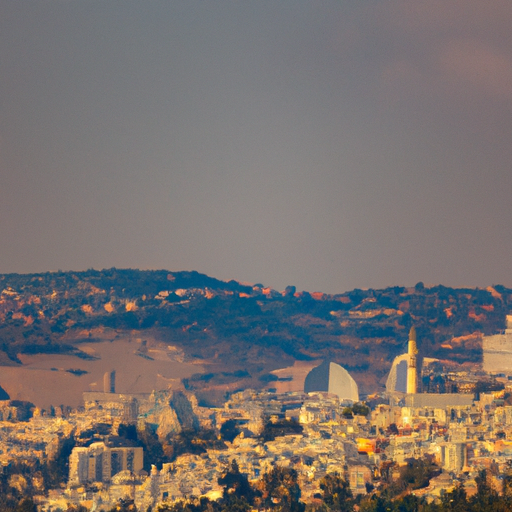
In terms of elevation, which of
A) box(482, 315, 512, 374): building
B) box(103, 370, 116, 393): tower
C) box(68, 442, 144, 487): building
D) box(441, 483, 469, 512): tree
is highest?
box(482, 315, 512, 374): building

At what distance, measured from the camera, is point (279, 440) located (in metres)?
56.7

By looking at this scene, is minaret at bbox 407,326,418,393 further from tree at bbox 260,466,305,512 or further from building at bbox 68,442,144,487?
tree at bbox 260,466,305,512

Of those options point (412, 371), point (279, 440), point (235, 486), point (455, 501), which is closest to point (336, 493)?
point (235, 486)

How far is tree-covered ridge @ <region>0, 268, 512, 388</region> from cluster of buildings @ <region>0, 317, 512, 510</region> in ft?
67.8

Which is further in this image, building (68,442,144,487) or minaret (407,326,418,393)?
minaret (407,326,418,393)

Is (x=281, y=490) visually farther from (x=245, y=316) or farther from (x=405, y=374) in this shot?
(x=245, y=316)

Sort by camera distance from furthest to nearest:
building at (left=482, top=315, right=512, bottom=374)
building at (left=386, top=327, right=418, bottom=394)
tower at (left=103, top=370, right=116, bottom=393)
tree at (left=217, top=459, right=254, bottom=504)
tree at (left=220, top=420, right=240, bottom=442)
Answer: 1. building at (left=482, top=315, right=512, bottom=374)
2. tower at (left=103, top=370, right=116, bottom=393)
3. building at (left=386, top=327, right=418, bottom=394)
4. tree at (left=220, top=420, right=240, bottom=442)
5. tree at (left=217, top=459, right=254, bottom=504)

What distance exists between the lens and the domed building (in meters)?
85.1

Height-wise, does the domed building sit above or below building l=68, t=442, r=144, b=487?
above

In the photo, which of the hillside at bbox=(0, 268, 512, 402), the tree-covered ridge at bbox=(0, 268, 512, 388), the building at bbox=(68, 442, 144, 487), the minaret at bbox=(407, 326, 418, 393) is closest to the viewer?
the building at bbox=(68, 442, 144, 487)

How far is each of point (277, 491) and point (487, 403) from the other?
24518 mm

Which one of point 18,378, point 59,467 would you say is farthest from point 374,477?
point 18,378

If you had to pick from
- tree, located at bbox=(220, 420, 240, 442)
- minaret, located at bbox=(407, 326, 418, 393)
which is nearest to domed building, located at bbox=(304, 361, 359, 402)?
minaret, located at bbox=(407, 326, 418, 393)

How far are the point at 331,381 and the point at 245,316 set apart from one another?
2101 cm
